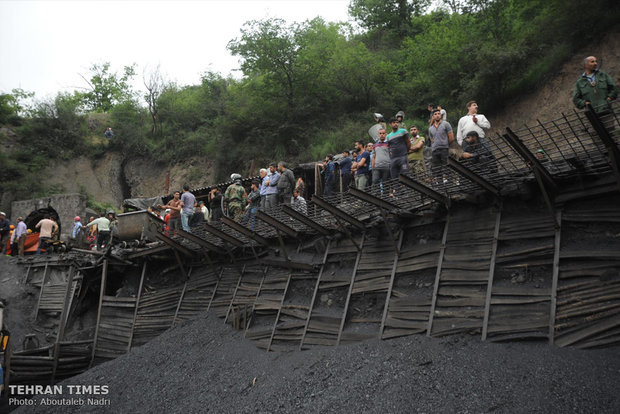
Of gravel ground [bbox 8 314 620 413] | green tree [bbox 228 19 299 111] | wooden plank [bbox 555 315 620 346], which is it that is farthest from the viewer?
green tree [bbox 228 19 299 111]

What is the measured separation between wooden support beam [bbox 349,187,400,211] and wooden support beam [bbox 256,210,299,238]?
2.72 metres

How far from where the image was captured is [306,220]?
35.7 ft

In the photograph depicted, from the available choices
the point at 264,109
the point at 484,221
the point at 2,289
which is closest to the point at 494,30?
the point at 264,109

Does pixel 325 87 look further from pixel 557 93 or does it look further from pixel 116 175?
pixel 116 175

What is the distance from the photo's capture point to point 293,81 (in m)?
26.4

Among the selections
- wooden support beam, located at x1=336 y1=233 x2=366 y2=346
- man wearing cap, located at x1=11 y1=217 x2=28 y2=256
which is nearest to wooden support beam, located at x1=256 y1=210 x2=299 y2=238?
wooden support beam, located at x1=336 y1=233 x2=366 y2=346

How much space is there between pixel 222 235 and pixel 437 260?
6004 mm

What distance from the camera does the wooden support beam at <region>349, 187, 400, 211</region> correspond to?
900 centimetres

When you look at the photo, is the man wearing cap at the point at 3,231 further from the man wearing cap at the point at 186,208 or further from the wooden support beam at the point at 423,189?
the wooden support beam at the point at 423,189

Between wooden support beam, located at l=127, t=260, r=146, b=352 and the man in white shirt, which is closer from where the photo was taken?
the man in white shirt

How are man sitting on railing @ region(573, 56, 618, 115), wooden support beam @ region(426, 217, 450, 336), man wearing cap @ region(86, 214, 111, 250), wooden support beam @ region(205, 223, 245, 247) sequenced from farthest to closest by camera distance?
man wearing cap @ region(86, 214, 111, 250) → wooden support beam @ region(205, 223, 245, 247) → wooden support beam @ region(426, 217, 450, 336) → man sitting on railing @ region(573, 56, 618, 115)

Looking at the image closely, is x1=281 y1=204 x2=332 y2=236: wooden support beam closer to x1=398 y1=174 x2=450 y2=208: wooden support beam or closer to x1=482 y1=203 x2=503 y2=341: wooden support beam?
x1=398 y1=174 x2=450 y2=208: wooden support beam

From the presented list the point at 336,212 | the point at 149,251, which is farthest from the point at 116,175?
the point at 336,212

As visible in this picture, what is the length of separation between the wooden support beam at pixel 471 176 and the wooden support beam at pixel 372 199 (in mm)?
1753
